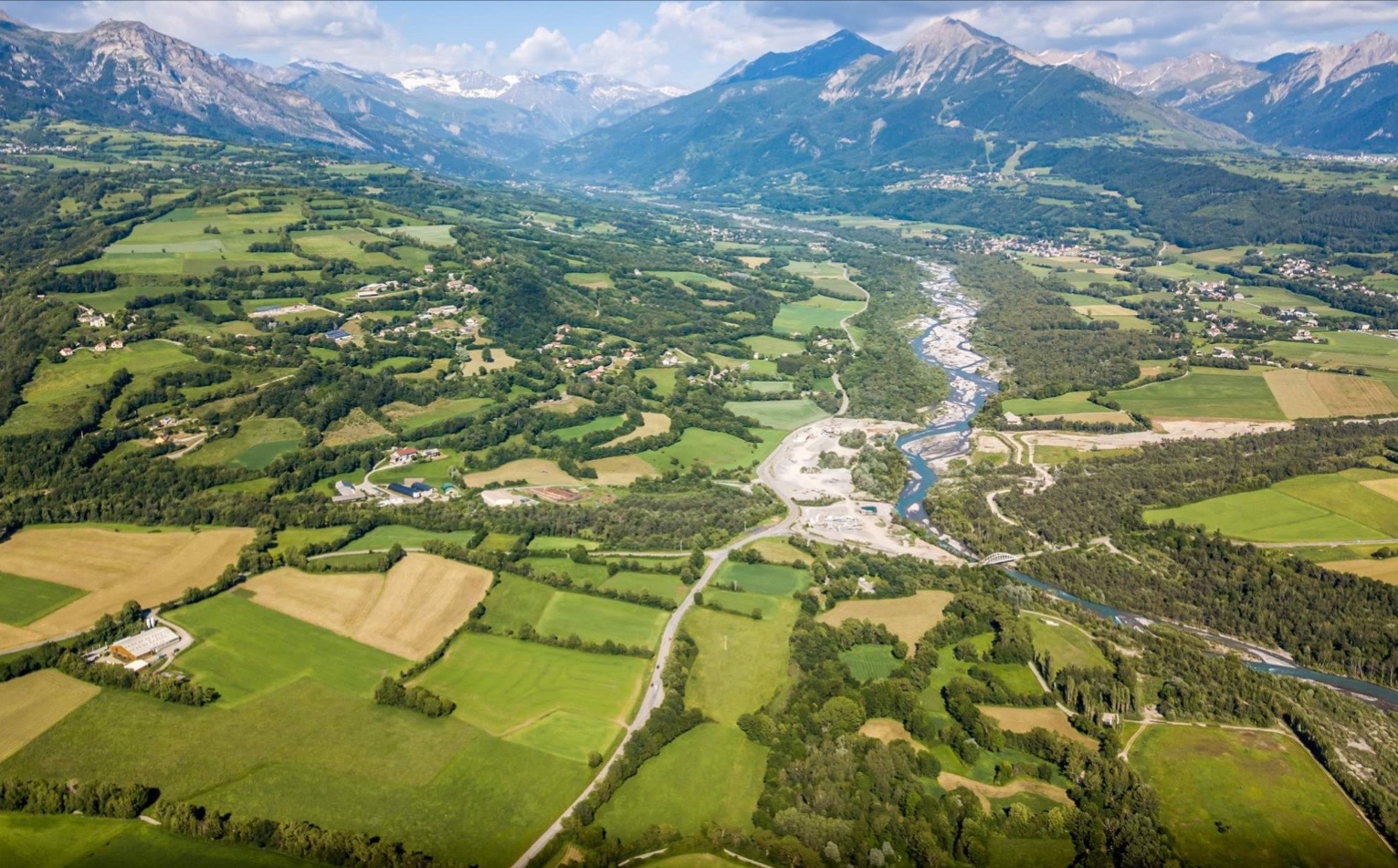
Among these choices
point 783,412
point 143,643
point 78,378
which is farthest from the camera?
point 783,412

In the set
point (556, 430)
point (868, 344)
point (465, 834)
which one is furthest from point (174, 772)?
point (868, 344)

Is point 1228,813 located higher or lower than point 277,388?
lower

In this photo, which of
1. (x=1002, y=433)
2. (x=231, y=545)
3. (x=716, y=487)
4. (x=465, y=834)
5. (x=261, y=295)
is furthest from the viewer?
(x=261, y=295)

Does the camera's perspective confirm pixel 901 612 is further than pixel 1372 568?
No

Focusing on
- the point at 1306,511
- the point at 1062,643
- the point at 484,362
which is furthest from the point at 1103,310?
the point at 1062,643

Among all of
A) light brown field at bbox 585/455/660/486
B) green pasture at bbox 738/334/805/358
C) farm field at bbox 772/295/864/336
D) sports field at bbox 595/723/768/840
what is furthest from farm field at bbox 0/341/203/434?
farm field at bbox 772/295/864/336

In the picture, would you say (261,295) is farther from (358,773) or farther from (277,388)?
(358,773)

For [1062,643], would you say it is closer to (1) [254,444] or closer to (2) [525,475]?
(2) [525,475]
